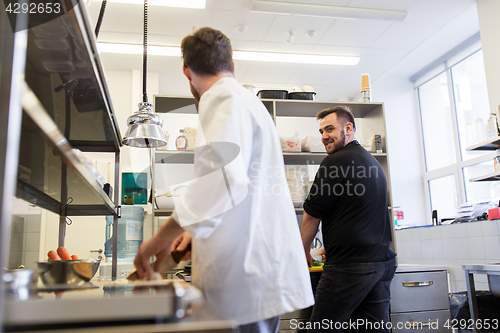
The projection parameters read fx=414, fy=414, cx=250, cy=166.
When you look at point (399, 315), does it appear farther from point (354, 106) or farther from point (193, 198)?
point (193, 198)

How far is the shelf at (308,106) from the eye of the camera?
126 inches

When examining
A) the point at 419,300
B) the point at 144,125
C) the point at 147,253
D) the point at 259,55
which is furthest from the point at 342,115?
the point at 259,55

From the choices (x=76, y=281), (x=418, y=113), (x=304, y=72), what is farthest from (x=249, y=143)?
(x=418, y=113)

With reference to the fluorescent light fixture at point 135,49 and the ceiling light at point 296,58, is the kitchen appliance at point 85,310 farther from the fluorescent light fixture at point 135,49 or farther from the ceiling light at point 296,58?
the ceiling light at point 296,58

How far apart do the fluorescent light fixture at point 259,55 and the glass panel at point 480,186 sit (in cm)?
179

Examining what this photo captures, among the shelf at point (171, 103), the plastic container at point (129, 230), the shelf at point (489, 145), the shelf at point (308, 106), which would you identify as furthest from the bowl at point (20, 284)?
the plastic container at point (129, 230)

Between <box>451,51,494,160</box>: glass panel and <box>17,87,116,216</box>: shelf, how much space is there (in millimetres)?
4009

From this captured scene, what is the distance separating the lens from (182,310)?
0.55 metres

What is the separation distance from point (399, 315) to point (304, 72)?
10.3 feet

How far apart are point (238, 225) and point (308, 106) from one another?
238 centimetres

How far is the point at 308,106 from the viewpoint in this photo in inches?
130

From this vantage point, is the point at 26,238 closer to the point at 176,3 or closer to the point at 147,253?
the point at 176,3

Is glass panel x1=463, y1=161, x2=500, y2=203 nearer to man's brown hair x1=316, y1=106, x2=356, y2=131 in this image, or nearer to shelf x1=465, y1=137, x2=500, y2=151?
shelf x1=465, y1=137, x2=500, y2=151

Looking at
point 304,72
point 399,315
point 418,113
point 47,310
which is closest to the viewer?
point 47,310
